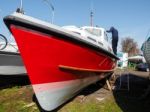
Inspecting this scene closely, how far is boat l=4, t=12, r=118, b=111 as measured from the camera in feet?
20.4

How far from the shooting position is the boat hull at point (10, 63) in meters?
9.65

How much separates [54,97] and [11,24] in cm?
216

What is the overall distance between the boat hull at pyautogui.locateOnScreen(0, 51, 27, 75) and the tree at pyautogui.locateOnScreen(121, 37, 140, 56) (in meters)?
50.5

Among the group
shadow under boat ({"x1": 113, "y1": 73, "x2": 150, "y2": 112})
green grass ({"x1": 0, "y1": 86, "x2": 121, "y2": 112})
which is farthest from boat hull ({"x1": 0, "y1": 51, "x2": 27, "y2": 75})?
shadow under boat ({"x1": 113, "y1": 73, "x2": 150, "y2": 112})

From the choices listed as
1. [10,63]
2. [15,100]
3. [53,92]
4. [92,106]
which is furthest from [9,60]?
[92,106]

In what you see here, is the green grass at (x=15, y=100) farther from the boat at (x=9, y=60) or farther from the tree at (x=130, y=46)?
the tree at (x=130, y=46)

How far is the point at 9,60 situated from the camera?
9.93 meters

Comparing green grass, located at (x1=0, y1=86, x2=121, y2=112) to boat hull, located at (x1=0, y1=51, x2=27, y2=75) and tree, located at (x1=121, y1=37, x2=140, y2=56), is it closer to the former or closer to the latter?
boat hull, located at (x1=0, y1=51, x2=27, y2=75)

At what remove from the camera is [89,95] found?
8797 millimetres

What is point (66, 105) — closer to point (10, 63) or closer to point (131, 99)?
Result: point (131, 99)

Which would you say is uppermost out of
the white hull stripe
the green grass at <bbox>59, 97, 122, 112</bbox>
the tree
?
the tree

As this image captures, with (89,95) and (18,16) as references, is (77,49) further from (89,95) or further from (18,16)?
(89,95)

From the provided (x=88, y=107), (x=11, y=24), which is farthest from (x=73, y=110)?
(x=11, y=24)

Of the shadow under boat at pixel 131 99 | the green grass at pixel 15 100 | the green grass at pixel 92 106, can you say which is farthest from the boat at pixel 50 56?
the shadow under boat at pixel 131 99
